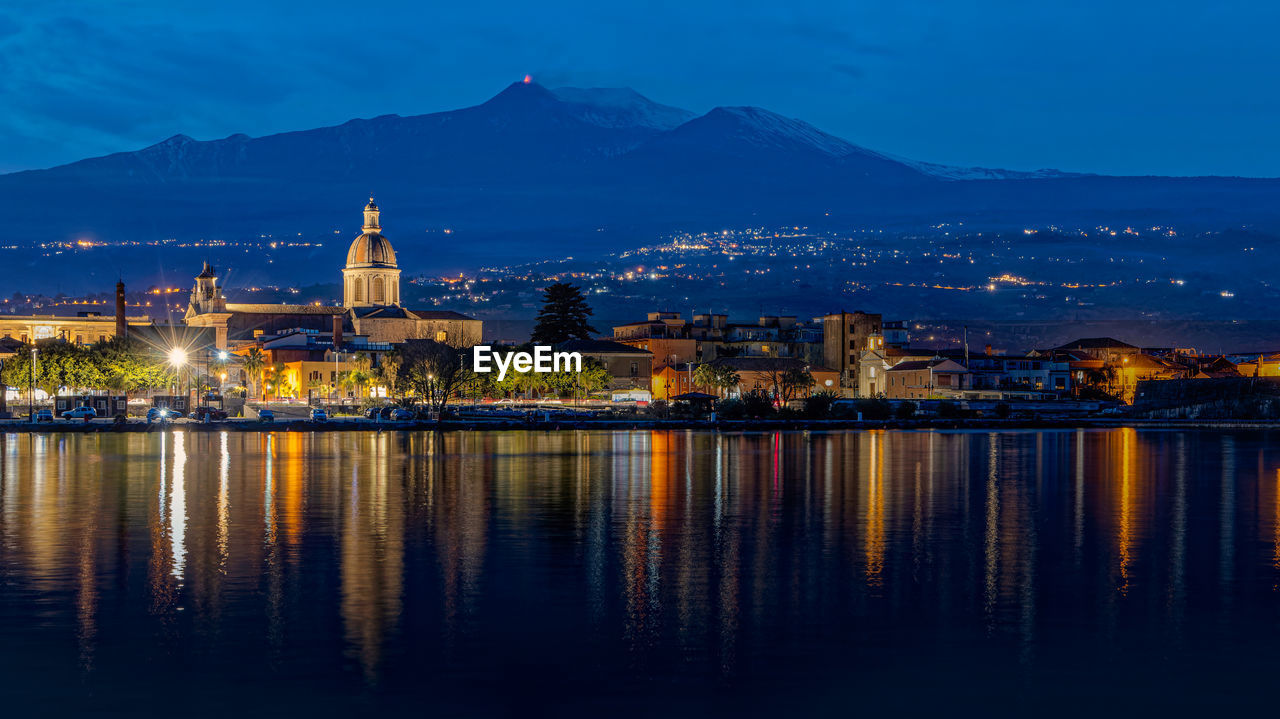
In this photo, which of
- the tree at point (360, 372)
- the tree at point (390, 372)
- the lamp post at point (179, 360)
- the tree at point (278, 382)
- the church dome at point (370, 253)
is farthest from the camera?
the church dome at point (370, 253)

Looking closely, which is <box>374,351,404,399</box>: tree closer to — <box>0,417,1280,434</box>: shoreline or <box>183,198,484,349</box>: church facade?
<box>0,417,1280,434</box>: shoreline

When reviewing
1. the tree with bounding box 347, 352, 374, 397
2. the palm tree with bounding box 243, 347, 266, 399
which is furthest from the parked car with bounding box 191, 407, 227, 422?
the palm tree with bounding box 243, 347, 266, 399

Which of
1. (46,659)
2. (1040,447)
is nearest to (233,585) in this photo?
(46,659)

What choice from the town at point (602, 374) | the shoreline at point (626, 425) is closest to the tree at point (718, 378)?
the town at point (602, 374)

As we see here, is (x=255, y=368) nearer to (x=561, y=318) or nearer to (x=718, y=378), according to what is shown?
(x=561, y=318)

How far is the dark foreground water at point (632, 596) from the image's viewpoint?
44.9ft

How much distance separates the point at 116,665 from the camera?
1462cm

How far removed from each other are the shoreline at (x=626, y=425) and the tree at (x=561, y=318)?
44.9 m

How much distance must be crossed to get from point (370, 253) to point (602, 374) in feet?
210

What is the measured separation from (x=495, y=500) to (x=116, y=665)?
18.0 metres

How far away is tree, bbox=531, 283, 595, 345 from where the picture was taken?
411 ft

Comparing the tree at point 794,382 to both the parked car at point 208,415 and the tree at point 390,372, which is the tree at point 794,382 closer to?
the tree at point 390,372

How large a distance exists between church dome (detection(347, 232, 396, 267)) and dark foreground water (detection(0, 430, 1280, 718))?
123015 mm

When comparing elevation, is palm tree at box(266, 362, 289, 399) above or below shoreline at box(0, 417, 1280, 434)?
above
